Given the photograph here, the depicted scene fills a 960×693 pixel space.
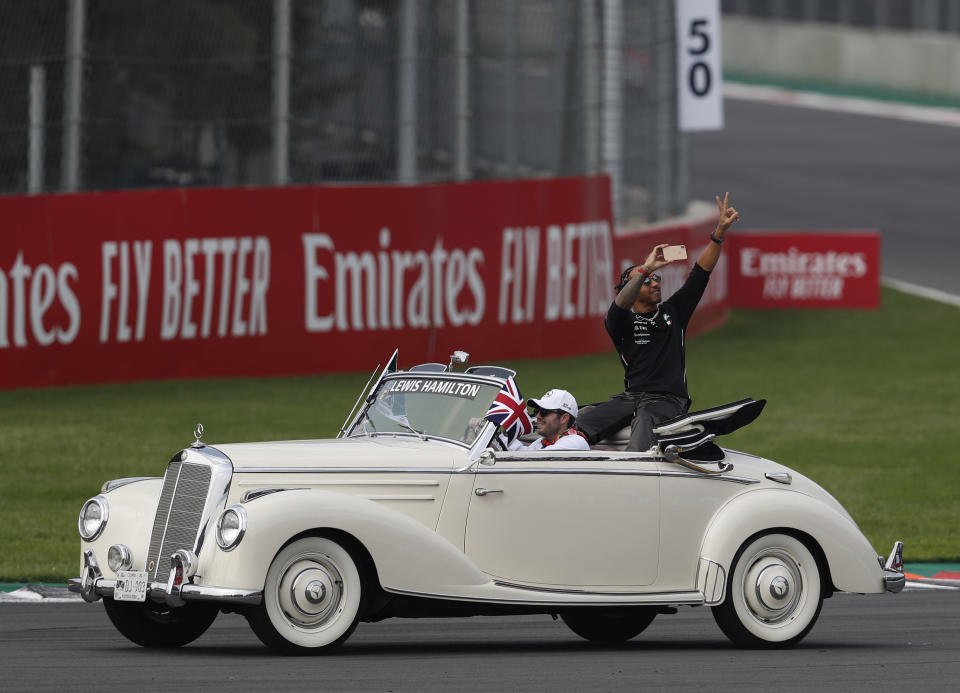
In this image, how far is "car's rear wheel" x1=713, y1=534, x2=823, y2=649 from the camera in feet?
32.8

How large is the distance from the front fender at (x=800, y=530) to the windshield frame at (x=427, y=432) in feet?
4.24

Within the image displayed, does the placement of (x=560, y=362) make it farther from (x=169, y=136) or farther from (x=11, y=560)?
(x=11, y=560)

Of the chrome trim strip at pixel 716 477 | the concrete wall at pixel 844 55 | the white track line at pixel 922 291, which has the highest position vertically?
the concrete wall at pixel 844 55

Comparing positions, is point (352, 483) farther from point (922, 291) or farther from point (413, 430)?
point (922, 291)

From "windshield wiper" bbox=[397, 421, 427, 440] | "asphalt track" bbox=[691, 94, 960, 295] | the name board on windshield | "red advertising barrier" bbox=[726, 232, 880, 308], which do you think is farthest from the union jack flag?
"asphalt track" bbox=[691, 94, 960, 295]

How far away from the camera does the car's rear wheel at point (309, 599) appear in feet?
29.6

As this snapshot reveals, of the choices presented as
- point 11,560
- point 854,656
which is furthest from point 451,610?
point 11,560

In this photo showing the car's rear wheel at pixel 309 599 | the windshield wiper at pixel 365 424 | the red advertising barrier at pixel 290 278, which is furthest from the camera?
the red advertising barrier at pixel 290 278

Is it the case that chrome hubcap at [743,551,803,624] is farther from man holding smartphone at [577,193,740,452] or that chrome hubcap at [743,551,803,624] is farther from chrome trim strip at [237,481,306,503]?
chrome trim strip at [237,481,306,503]

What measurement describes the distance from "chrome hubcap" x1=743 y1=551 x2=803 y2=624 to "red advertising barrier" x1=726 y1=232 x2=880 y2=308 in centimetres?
1997

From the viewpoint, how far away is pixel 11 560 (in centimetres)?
1312

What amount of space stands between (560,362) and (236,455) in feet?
46.7

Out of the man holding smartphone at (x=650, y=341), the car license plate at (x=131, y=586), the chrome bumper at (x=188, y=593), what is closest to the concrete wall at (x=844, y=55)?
the man holding smartphone at (x=650, y=341)

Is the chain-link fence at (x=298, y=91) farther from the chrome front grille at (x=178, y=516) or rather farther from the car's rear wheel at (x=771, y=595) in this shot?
the car's rear wheel at (x=771, y=595)
